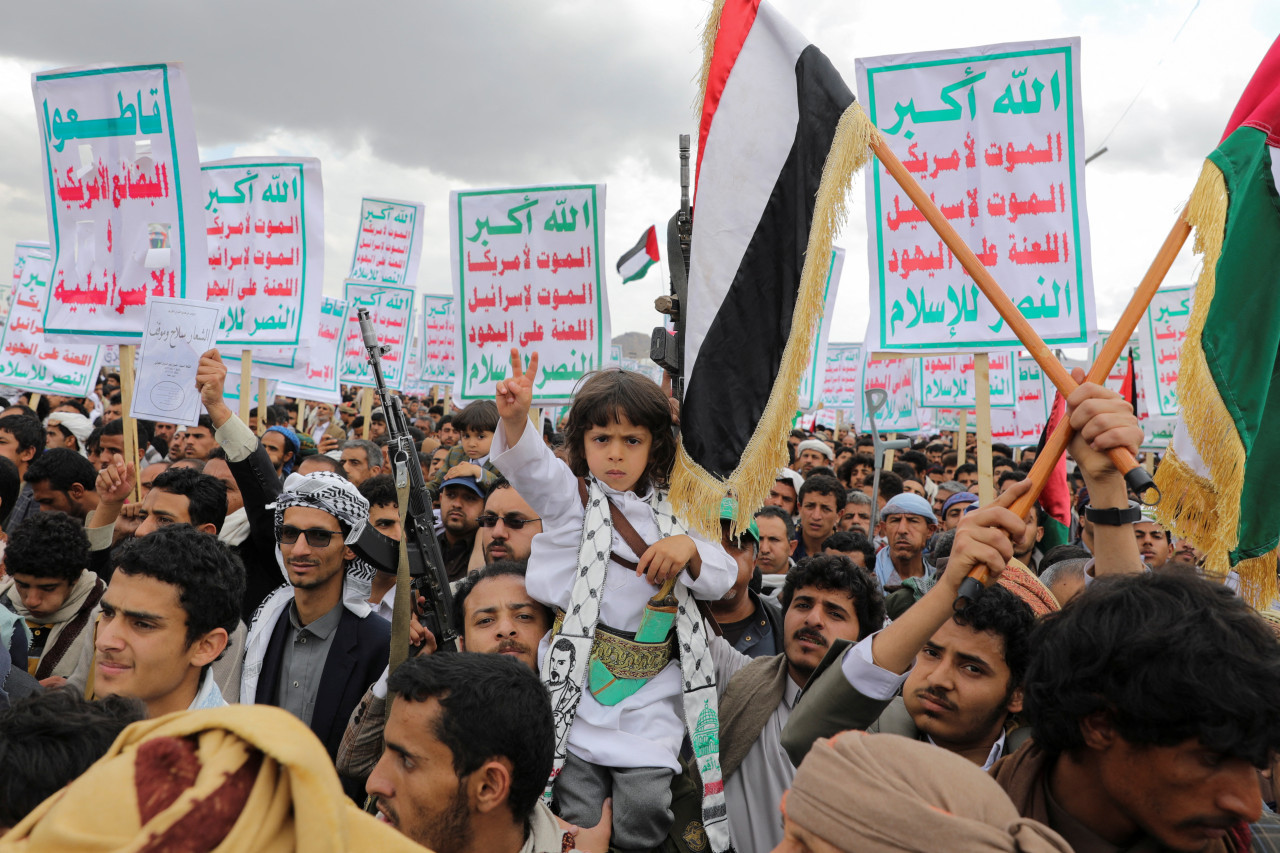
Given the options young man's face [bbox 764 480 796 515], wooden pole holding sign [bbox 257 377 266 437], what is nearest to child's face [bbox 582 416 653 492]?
young man's face [bbox 764 480 796 515]

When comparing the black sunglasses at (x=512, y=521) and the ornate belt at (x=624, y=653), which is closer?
the ornate belt at (x=624, y=653)

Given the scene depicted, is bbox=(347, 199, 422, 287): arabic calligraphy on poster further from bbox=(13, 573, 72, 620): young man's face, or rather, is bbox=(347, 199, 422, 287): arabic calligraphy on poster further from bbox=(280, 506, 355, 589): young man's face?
bbox=(280, 506, 355, 589): young man's face

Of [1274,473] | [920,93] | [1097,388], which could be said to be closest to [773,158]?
[1097,388]

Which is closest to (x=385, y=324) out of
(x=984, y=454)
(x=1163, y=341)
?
(x=1163, y=341)

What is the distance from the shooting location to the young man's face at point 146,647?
8.13 feet

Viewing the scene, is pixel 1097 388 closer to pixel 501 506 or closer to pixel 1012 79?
pixel 501 506

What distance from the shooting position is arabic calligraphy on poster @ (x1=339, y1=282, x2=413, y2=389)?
12.9 meters

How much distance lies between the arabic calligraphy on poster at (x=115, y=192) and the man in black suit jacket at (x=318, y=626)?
2.62 meters

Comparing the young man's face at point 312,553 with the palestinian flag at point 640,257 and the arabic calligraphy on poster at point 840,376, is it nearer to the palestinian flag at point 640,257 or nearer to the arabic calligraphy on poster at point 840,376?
the palestinian flag at point 640,257

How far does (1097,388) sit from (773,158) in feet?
3.69

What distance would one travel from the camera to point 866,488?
28.8ft

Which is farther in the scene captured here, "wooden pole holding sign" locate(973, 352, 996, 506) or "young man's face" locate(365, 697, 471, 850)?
"wooden pole holding sign" locate(973, 352, 996, 506)

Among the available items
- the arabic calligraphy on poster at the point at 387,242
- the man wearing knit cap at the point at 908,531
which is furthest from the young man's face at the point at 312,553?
the arabic calligraphy on poster at the point at 387,242

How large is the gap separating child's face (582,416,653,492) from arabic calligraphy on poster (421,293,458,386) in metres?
12.9
